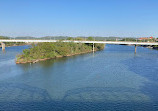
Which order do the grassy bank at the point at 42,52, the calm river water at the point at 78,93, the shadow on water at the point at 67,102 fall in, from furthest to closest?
the grassy bank at the point at 42,52
the calm river water at the point at 78,93
the shadow on water at the point at 67,102

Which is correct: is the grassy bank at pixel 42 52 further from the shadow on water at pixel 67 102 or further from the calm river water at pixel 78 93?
the shadow on water at pixel 67 102

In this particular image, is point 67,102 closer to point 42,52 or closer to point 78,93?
point 78,93

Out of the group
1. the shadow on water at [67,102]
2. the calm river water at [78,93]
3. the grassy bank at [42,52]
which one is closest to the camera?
the shadow on water at [67,102]

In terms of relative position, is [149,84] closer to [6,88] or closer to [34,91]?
[34,91]

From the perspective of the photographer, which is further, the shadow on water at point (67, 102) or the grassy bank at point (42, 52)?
the grassy bank at point (42, 52)

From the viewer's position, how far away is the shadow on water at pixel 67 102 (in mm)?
7375

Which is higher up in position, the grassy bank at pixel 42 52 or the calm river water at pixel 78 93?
the grassy bank at pixel 42 52

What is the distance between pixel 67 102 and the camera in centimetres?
795

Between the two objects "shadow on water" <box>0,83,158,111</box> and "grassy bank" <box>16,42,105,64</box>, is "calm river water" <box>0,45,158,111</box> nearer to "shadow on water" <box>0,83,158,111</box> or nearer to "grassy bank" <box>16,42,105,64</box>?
"shadow on water" <box>0,83,158,111</box>

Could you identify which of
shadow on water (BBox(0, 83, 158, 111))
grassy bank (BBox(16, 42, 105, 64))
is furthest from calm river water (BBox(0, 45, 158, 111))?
grassy bank (BBox(16, 42, 105, 64))

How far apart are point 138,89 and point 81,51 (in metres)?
22.6

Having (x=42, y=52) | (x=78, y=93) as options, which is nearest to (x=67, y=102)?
(x=78, y=93)

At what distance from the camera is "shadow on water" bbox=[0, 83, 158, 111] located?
7375mm

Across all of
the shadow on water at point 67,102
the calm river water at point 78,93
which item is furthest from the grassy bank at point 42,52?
the shadow on water at point 67,102
